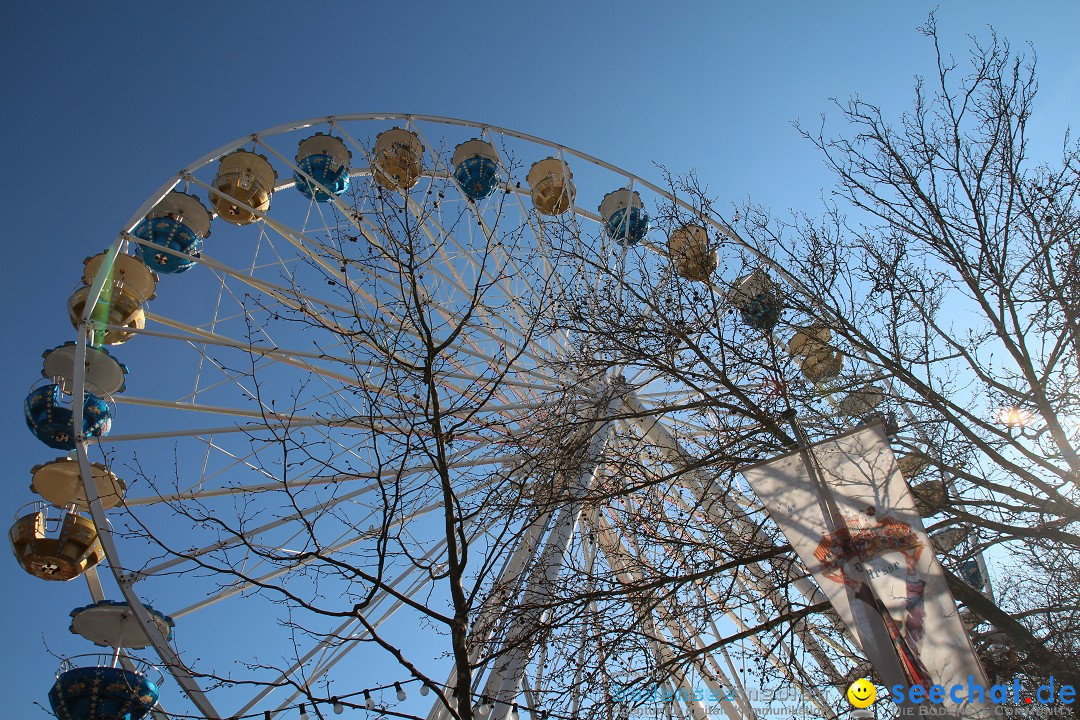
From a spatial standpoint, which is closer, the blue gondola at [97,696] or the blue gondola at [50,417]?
the blue gondola at [97,696]

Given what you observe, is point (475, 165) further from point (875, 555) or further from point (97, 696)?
point (875, 555)

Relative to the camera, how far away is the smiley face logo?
4828mm

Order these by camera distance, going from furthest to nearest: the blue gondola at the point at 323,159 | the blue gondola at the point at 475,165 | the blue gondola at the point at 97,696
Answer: the blue gondola at the point at 475,165 < the blue gondola at the point at 323,159 < the blue gondola at the point at 97,696

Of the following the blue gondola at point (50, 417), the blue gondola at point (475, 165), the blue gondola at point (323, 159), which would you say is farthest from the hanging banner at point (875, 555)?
the blue gondola at point (323, 159)

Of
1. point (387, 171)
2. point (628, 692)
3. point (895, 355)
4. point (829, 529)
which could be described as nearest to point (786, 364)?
point (895, 355)

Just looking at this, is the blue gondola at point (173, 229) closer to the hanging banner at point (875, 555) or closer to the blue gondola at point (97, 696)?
the blue gondola at point (97, 696)

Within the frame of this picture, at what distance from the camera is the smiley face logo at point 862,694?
15.8ft

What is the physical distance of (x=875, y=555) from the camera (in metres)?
4.18

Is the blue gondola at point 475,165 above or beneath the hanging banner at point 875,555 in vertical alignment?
above

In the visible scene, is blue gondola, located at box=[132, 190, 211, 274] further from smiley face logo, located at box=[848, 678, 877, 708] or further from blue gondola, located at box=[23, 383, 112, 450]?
smiley face logo, located at box=[848, 678, 877, 708]

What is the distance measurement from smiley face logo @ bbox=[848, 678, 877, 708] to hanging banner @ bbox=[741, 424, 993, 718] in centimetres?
82

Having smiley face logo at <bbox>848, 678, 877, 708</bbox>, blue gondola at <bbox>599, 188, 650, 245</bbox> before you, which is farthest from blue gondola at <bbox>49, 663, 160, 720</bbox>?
blue gondola at <bbox>599, 188, 650, 245</bbox>

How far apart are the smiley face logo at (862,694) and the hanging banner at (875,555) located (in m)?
0.82

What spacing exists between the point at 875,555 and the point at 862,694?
4.21 ft
